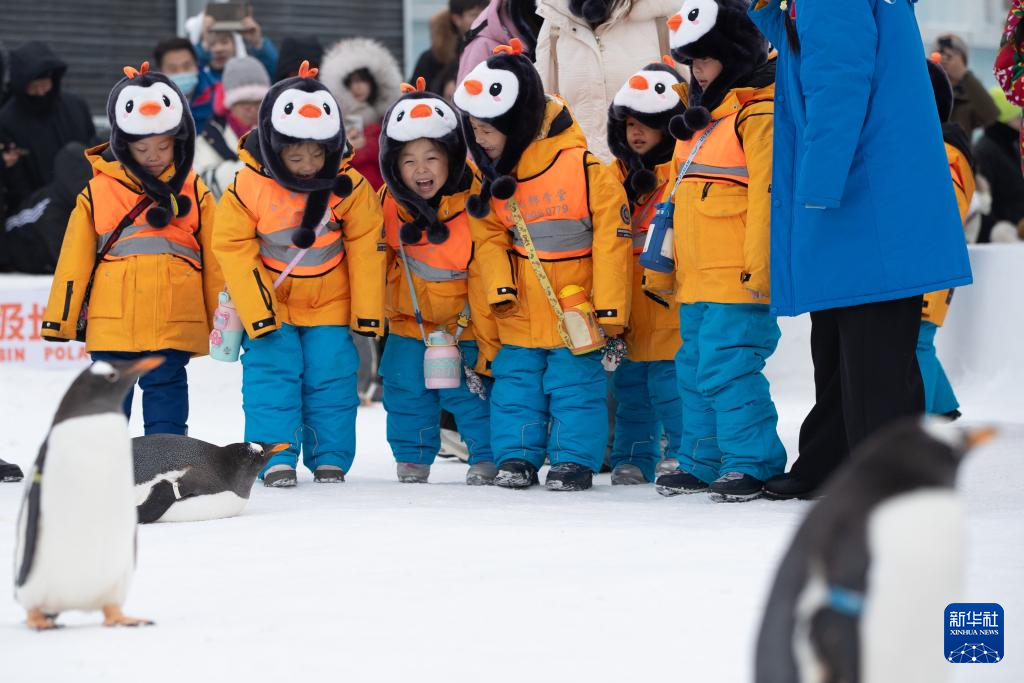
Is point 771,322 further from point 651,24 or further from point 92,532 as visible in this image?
point 92,532

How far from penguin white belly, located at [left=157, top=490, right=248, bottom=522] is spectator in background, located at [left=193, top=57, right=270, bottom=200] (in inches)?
155

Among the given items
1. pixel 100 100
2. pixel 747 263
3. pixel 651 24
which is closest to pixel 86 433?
pixel 747 263

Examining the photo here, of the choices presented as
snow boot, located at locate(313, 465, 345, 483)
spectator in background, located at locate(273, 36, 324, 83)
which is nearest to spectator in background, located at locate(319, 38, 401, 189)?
spectator in background, located at locate(273, 36, 324, 83)

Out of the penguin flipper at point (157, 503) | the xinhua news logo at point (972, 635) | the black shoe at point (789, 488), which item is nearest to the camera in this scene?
the xinhua news logo at point (972, 635)

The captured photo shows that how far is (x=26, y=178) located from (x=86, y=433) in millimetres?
7249

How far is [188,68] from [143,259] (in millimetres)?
3644

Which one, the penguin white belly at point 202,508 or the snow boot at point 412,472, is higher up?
the penguin white belly at point 202,508

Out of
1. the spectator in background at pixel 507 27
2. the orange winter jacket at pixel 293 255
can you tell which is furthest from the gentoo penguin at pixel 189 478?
the spectator in background at pixel 507 27

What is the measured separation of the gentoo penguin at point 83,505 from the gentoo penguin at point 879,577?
4.66 feet

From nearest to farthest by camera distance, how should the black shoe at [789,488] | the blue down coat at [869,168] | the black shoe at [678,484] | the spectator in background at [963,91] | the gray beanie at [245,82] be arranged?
the blue down coat at [869,168], the black shoe at [789,488], the black shoe at [678,484], the gray beanie at [245,82], the spectator in background at [963,91]

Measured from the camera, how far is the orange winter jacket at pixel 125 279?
5457 millimetres

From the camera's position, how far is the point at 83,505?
272 cm

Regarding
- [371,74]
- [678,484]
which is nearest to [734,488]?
[678,484]

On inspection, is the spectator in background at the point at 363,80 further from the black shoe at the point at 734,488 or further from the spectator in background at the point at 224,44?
the black shoe at the point at 734,488
